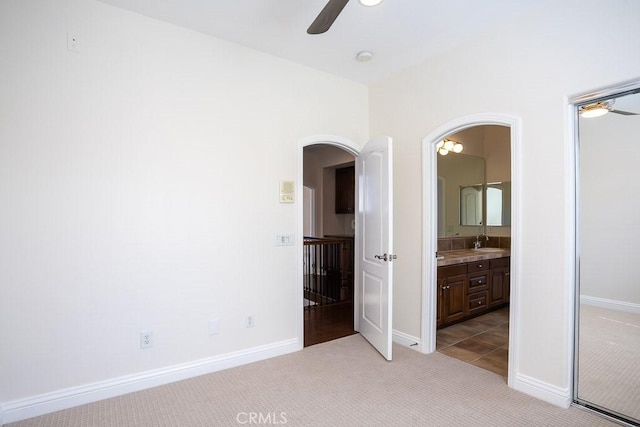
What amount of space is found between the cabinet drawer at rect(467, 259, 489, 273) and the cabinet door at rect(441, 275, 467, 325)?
0.15 m

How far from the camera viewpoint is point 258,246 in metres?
3.16

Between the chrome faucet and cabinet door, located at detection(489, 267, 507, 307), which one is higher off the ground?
the chrome faucet

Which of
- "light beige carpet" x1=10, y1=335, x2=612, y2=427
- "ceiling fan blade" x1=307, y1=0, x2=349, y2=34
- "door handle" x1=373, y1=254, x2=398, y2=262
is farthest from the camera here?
"door handle" x1=373, y1=254, x2=398, y2=262

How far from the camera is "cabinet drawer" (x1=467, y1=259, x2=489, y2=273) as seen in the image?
4156 mm

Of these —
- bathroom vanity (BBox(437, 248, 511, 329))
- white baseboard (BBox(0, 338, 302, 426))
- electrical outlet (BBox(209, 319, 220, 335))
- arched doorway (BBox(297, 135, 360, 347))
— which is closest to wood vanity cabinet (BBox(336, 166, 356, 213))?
arched doorway (BBox(297, 135, 360, 347))

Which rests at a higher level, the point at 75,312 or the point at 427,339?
the point at 75,312

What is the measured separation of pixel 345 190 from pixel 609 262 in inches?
197

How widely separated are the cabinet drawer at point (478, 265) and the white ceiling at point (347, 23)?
8.24 feet

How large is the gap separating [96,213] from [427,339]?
3.11m

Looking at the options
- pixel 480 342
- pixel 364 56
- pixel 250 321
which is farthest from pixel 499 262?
pixel 250 321

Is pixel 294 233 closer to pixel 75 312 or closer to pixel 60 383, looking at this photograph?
pixel 75 312

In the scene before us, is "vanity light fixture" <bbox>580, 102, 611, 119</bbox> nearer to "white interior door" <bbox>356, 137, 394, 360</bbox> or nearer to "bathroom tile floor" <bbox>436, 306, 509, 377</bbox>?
"white interior door" <bbox>356, 137, 394, 360</bbox>

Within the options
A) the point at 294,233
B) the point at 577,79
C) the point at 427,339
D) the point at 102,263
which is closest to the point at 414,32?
the point at 577,79

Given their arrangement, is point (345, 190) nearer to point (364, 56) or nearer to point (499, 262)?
point (499, 262)
